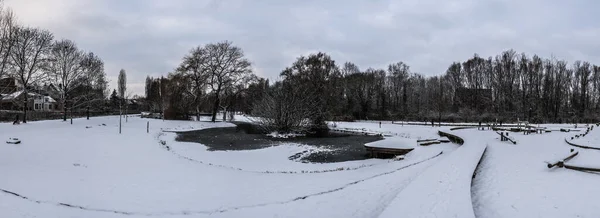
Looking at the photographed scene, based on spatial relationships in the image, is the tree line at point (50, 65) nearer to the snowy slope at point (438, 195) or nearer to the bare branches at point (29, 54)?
the bare branches at point (29, 54)

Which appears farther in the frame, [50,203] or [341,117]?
[341,117]

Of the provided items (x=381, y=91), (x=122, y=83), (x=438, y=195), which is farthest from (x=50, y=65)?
(x=122, y=83)

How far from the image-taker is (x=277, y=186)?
11.0 m

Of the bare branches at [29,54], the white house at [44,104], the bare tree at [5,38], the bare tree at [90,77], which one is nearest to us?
the bare tree at [5,38]

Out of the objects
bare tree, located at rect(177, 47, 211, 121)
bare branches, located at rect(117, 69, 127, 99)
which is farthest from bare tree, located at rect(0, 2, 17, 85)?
bare branches, located at rect(117, 69, 127, 99)

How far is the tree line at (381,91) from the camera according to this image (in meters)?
37.7

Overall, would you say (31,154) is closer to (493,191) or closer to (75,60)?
(493,191)

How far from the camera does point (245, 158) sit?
56.1ft

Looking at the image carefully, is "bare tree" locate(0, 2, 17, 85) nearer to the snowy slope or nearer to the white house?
the snowy slope

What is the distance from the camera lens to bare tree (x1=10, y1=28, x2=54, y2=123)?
86.4 feet

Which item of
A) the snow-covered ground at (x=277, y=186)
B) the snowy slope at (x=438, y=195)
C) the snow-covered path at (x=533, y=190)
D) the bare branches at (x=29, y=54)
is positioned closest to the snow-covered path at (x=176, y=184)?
the snow-covered ground at (x=277, y=186)

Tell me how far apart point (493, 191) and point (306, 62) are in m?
36.1

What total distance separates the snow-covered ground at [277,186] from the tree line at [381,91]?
18955mm

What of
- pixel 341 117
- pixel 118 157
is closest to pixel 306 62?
pixel 341 117
